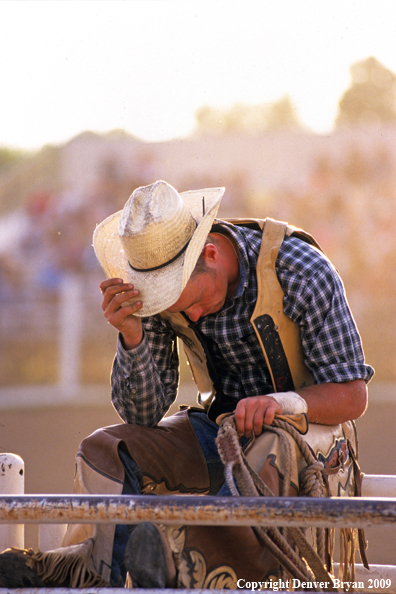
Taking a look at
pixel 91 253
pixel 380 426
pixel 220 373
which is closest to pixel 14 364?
pixel 91 253

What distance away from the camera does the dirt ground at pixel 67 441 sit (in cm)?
333

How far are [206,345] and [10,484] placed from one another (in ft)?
1.86

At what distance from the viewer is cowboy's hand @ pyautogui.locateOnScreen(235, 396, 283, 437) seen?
1360mm

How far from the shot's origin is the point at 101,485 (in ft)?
4.65

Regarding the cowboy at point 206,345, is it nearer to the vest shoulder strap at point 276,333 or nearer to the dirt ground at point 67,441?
the vest shoulder strap at point 276,333

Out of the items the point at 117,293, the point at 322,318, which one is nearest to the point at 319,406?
the point at 322,318

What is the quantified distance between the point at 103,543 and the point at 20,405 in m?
5.50

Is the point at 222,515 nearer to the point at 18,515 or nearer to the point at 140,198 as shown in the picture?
the point at 18,515

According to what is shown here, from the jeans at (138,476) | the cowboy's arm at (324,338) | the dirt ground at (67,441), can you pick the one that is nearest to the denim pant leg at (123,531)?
the jeans at (138,476)

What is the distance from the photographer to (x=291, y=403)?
4.65 feet

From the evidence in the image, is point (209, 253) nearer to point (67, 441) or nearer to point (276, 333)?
point (276, 333)

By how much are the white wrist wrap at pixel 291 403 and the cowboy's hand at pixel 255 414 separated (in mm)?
18

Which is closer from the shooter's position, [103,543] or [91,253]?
[103,543]

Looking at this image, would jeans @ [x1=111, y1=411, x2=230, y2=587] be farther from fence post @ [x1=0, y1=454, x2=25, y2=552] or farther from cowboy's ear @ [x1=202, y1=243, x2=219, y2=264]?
cowboy's ear @ [x1=202, y1=243, x2=219, y2=264]
